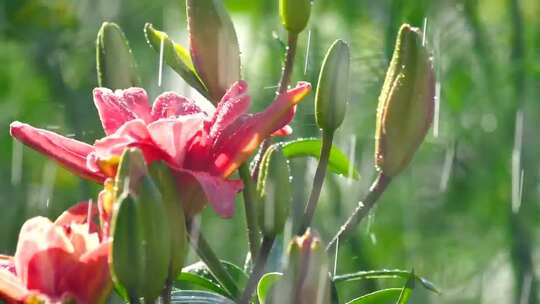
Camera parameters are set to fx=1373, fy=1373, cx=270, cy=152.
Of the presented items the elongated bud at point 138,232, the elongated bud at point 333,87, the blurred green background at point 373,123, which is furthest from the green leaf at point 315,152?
the blurred green background at point 373,123

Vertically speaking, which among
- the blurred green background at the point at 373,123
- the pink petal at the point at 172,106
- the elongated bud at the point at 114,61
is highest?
the elongated bud at the point at 114,61

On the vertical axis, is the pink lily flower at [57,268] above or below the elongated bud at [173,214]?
below

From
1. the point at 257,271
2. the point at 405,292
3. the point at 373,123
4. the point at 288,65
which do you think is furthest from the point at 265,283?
the point at 373,123

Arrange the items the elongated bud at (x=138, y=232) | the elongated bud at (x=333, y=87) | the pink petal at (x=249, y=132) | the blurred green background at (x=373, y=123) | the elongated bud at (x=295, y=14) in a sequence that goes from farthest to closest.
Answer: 1. the blurred green background at (x=373, y=123)
2. the elongated bud at (x=295, y=14)
3. the elongated bud at (x=333, y=87)
4. the pink petal at (x=249, y=132)
5. the elongated bud at (x=138, y=232)

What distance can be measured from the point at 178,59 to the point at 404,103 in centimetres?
20

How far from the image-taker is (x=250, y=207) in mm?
1055

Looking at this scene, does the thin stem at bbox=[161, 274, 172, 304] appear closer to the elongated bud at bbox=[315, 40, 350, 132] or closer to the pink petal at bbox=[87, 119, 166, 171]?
the pink petal at bbox=[87, 119, 166, 171]

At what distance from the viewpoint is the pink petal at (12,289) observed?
0.93 meters

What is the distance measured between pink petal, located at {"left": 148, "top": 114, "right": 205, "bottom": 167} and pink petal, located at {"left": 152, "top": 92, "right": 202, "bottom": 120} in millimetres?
64

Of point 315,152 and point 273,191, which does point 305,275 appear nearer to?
point 273,191

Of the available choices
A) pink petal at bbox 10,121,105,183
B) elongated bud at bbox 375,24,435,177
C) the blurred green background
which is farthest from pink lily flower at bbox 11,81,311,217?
the blurred green background

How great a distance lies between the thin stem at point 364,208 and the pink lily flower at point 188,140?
120 millimetres

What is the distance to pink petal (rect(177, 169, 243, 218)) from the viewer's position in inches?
37.5

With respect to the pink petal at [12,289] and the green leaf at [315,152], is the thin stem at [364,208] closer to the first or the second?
the green leaf at [315,152]
